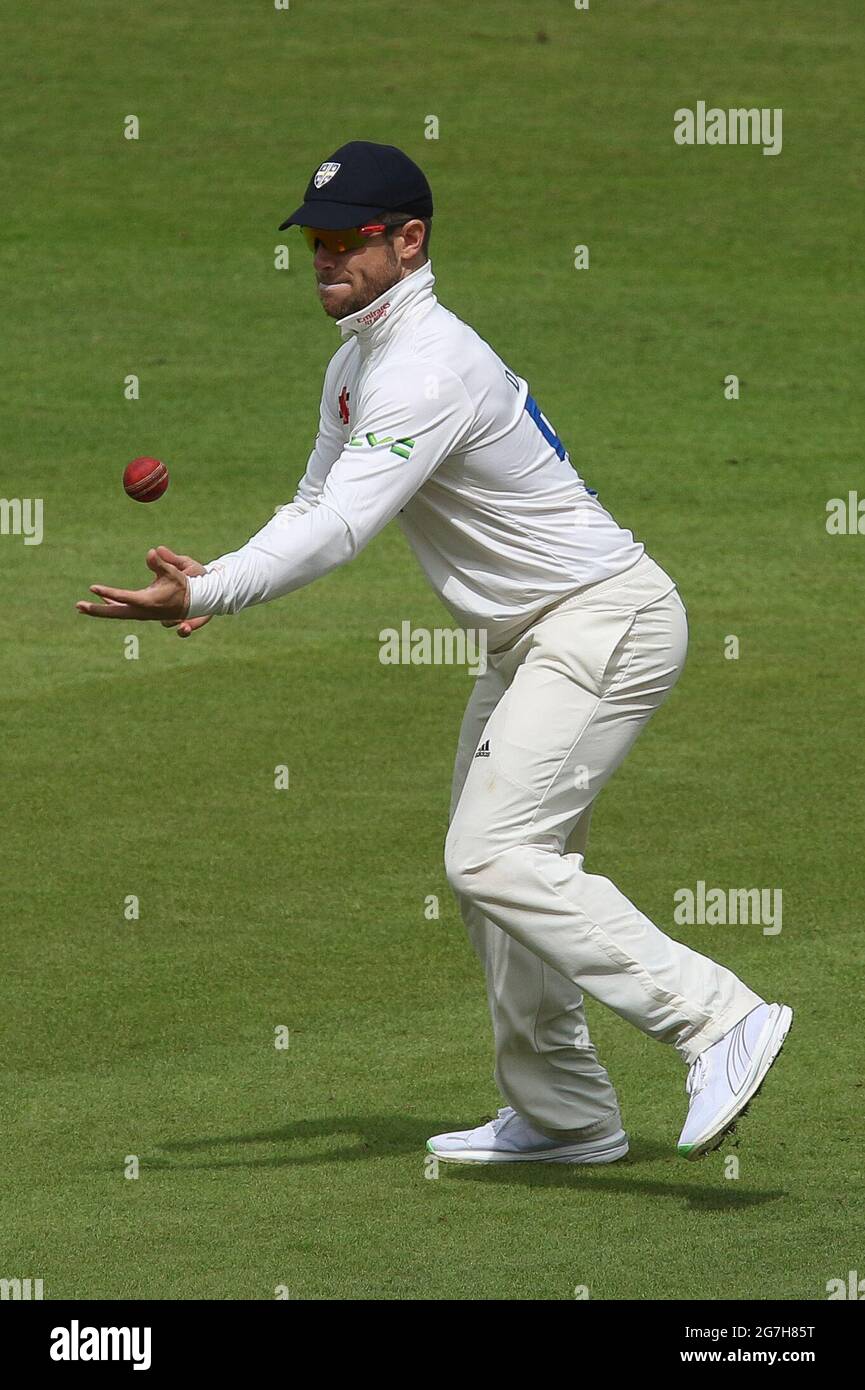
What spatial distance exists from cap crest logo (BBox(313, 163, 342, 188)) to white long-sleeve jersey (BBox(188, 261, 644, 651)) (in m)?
0.32

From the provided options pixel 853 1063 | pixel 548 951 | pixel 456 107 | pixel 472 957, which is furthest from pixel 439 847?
pixel 456 107

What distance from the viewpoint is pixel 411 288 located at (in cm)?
586

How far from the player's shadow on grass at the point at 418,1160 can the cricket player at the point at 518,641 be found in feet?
0.22

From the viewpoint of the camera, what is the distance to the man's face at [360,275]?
584cm

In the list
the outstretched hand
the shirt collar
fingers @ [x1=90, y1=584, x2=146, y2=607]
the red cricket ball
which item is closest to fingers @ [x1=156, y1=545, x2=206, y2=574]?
the outstretched hand

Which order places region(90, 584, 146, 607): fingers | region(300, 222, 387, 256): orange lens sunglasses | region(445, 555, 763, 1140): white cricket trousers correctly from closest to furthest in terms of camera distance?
region(90, 584, 146, 607): fingers
region(445, 555, 763, 1140): white cricket trousers
region(300, 222, 387, 256): orange lens sunglasses

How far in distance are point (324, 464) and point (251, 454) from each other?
34.0 feet

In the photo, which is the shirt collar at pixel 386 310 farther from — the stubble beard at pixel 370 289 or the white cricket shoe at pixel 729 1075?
the white cricket shoe at pixel 729 1075

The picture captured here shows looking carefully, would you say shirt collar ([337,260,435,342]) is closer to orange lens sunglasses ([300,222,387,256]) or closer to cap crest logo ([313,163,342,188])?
orange lens sunglasses ([300,222,387,256])

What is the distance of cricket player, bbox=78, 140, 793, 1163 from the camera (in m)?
5.60

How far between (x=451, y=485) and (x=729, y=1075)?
5.43ft

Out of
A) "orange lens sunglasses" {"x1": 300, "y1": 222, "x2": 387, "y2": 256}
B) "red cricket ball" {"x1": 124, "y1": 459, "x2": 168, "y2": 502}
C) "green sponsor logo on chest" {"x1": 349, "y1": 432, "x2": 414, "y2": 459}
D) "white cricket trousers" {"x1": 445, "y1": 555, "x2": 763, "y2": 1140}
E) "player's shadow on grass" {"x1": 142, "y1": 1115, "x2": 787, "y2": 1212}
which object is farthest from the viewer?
"red cricket ball" {"x1": 124, "y1": 459, "x2": 168, "y2": 502}

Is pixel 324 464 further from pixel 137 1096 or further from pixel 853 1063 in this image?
pixel 853 1063

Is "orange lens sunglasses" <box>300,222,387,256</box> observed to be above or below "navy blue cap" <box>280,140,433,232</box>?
below
